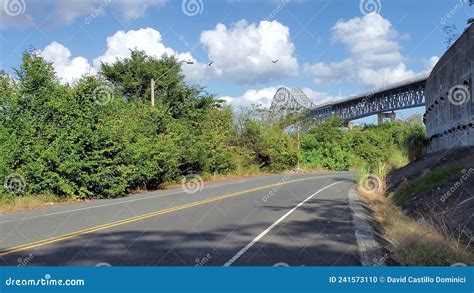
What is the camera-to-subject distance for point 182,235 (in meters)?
10.7

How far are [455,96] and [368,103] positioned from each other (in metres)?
68.2

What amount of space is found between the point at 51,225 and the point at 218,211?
491 centimetres

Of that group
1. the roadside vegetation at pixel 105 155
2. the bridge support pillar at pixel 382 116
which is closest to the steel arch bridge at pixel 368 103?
the bridge support pillar at pixel 382 116

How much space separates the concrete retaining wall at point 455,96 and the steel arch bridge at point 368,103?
4133 cm

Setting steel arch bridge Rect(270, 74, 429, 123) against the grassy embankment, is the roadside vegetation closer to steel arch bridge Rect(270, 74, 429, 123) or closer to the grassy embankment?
the grassy embankment

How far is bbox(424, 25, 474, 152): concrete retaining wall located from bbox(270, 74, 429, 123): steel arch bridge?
41.3 meters

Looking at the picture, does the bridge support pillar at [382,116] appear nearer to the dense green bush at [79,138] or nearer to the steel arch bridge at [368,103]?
the steel arch bridge at [368,103]

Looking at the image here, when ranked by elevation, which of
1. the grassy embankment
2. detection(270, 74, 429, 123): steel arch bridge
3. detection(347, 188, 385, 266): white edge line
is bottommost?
detection(347, 188, 385, 266): white edge line

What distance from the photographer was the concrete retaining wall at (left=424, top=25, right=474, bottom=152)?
54.5 ft

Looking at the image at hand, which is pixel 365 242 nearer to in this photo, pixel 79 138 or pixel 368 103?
pixel 79 138

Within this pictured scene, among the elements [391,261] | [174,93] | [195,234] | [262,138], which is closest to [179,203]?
[195,234]

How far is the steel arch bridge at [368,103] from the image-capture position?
69.6 metres

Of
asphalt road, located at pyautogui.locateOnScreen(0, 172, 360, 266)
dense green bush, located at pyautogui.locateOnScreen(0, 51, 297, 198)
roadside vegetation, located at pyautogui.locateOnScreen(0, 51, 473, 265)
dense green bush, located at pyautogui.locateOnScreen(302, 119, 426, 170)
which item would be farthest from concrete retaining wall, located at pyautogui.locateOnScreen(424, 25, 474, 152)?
dense green bush, located at pyautogui.locateOnScreen(302, 119, 426, 170)

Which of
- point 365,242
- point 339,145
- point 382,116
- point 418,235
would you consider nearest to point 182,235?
point 365,242
